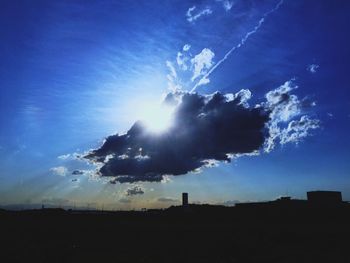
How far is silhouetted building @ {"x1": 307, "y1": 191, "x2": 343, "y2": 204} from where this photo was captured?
197 feet

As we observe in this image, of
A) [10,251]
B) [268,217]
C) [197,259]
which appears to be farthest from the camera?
[268,217]

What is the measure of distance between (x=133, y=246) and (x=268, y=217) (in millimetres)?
29974

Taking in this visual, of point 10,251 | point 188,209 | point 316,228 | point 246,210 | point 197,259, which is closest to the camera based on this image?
point 197,259

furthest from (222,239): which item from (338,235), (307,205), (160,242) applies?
(307,205)

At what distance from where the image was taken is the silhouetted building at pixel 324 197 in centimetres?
6016

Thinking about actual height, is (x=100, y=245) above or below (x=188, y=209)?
below

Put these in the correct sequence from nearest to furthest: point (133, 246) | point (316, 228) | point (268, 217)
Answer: point (133, 246) → point (316, 228) → point (268, 217)

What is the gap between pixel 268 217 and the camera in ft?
190

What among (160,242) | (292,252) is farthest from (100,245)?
(292,252)

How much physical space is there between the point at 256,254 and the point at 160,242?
1243cm

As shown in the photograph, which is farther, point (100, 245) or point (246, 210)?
point (246, 210)

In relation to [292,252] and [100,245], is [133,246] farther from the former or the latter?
[292,252]

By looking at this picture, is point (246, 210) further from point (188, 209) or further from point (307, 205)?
point (188, 209)

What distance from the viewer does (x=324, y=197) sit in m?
60.7
